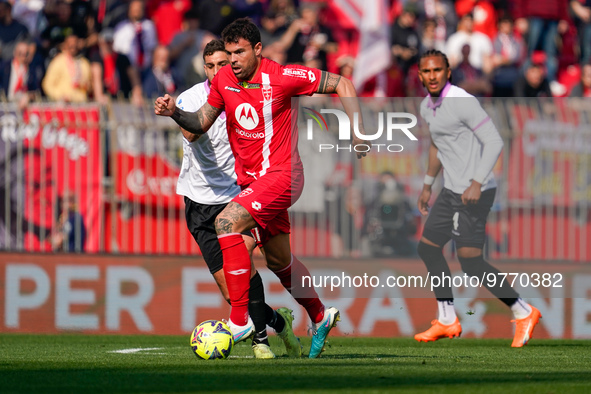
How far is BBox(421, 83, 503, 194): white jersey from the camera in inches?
360

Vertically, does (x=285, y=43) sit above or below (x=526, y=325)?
above

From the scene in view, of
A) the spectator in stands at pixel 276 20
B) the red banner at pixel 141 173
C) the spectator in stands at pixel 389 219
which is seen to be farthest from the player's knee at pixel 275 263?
the spectator in stands at pixel 276 20

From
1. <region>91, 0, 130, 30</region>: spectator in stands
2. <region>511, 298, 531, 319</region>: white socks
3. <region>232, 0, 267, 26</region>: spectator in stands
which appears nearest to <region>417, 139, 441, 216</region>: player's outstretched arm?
<region>511, 298, 531, 319</region>: white socks

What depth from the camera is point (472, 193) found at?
30.0ft

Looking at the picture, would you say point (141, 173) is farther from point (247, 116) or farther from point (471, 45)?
point (471, 45)

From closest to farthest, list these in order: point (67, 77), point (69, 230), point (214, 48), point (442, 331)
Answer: point (214, 48), point (442, 331), point (69, 230), point (67, 77)

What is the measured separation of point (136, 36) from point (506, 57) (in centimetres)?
582

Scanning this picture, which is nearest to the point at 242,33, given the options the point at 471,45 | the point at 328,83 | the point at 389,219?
the point at 328,83

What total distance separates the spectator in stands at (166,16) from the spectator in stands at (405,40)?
3.27 metres

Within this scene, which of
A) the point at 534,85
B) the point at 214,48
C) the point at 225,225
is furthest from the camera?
the point at 534,85

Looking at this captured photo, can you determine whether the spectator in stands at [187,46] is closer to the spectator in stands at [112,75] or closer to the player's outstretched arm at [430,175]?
the spectator in stands at [112,75]

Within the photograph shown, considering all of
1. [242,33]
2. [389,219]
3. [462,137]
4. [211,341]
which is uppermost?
[242,33]

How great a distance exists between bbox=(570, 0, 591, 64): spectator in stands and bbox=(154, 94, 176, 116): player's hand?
36.8 ft

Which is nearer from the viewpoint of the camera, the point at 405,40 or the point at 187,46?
the point at 187,46
